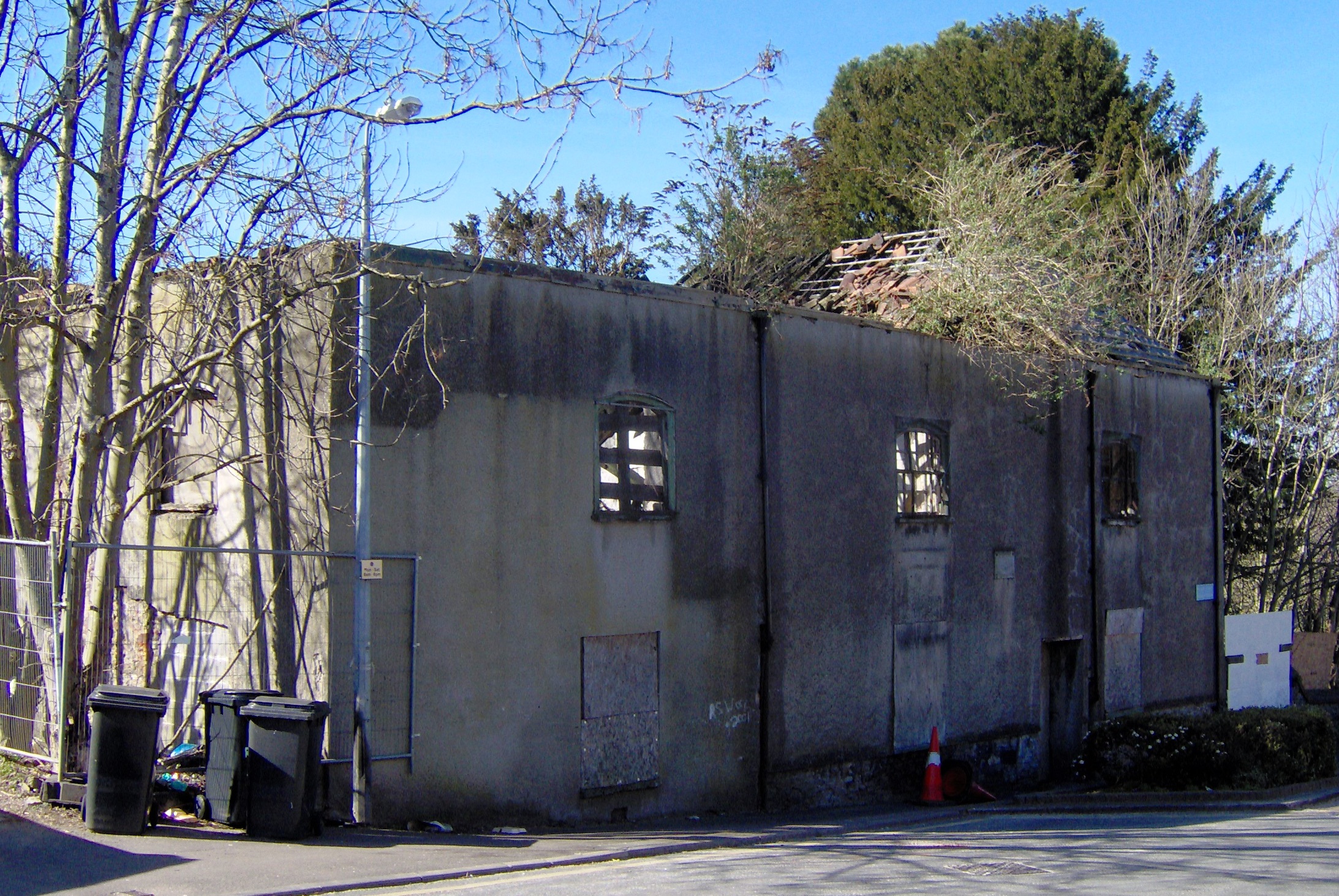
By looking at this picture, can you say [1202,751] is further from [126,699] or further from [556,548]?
[126,699]

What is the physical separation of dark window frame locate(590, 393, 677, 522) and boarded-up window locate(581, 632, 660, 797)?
4.08 ft

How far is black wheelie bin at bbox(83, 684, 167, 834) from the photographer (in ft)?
29.3

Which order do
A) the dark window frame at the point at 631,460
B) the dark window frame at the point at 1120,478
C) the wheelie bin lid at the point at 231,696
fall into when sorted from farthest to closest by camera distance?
1. the dark window frame at the point at 1120,478
2. the dark window frame at the point at 631,460
3. the wheelie bin lid at the point at 231,696

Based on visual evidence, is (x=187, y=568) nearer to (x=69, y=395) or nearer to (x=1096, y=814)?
(x=69, y=395)

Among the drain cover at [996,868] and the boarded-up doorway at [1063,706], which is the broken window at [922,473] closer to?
the boarded-up doorway at [1063,706]

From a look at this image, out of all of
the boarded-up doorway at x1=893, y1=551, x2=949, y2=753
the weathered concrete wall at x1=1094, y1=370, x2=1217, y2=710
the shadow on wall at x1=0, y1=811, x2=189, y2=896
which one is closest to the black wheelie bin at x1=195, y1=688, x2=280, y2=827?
the shadow on wall at x1=0, y1=811, x2=189, y2=896

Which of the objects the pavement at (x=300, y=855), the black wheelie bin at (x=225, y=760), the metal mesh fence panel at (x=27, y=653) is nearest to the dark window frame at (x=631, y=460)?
the pavement at (x=300, y=855)

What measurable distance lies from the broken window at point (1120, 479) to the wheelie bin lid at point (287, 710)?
42.6 feet

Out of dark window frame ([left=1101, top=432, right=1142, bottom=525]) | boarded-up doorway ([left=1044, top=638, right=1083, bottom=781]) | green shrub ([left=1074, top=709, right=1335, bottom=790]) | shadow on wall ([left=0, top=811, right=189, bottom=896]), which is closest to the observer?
shadow on wall ([left=0, top=811, right=189, bottom=896])

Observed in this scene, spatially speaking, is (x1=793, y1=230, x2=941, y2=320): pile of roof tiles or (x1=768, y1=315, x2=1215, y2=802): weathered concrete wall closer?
(x1=768, y1=315, x2=1215, y2=802): weathered concrete wall

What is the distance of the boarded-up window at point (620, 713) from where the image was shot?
1182 centimetres

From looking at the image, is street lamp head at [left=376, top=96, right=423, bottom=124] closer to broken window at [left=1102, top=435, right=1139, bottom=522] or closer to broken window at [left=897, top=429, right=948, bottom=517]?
broken window at [left=897, top=429, right=948, bottom=517]

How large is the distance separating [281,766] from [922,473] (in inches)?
358

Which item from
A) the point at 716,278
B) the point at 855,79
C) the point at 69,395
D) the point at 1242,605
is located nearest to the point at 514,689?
the point at 69,395
